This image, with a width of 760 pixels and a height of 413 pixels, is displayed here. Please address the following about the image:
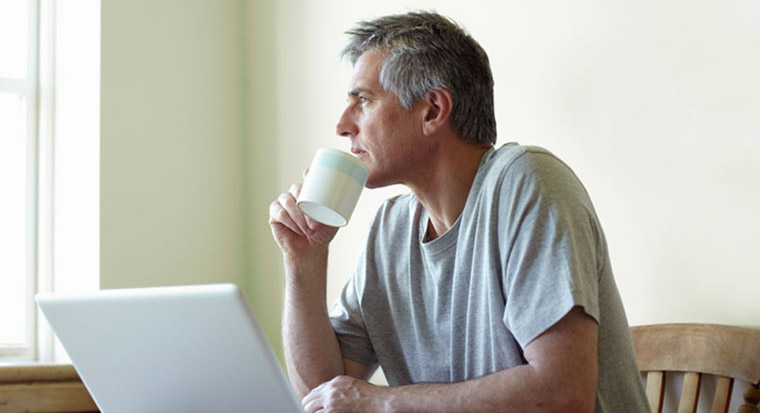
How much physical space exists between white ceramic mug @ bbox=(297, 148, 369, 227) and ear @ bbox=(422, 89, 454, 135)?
259 mm

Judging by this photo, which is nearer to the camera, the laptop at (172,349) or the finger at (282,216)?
the laptop at (172,349)

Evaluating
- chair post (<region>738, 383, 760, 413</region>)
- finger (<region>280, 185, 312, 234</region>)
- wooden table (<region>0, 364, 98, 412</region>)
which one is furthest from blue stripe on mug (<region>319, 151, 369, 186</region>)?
chair post (<region>738, 383, 760, 413</region>)

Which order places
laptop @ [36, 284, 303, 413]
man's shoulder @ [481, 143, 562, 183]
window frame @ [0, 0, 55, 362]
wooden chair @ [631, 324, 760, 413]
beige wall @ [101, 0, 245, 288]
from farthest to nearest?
window frame @ [0, 0, 55, 362] → beige wall @ [101, 0, 245, 288] → wooden chair @ [631, 324, 760, 413] → man's shoulder @ [481, 143, 562, 183] → laptop @ [36, 284, 303, 413]

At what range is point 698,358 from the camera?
1.45 m

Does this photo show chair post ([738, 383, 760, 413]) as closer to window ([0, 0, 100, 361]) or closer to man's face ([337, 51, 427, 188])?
man's face ([337, 51, 427, 188])

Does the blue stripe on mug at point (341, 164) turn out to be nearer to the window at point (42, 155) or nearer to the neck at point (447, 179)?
the neck at point (447, 179)

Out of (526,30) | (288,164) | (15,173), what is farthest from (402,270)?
(15,173)

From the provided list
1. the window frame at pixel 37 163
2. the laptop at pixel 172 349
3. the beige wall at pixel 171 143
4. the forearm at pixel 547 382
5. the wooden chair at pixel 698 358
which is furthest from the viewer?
the window frame at pixel 37 163

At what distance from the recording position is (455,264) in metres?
1.37

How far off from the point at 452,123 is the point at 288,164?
1.20 metres

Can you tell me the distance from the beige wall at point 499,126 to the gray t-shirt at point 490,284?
37 centimetres

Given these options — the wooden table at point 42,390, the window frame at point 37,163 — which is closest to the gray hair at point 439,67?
the wooden table at point 42,390

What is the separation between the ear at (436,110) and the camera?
144 cm

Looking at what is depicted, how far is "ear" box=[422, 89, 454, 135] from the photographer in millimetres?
1436
